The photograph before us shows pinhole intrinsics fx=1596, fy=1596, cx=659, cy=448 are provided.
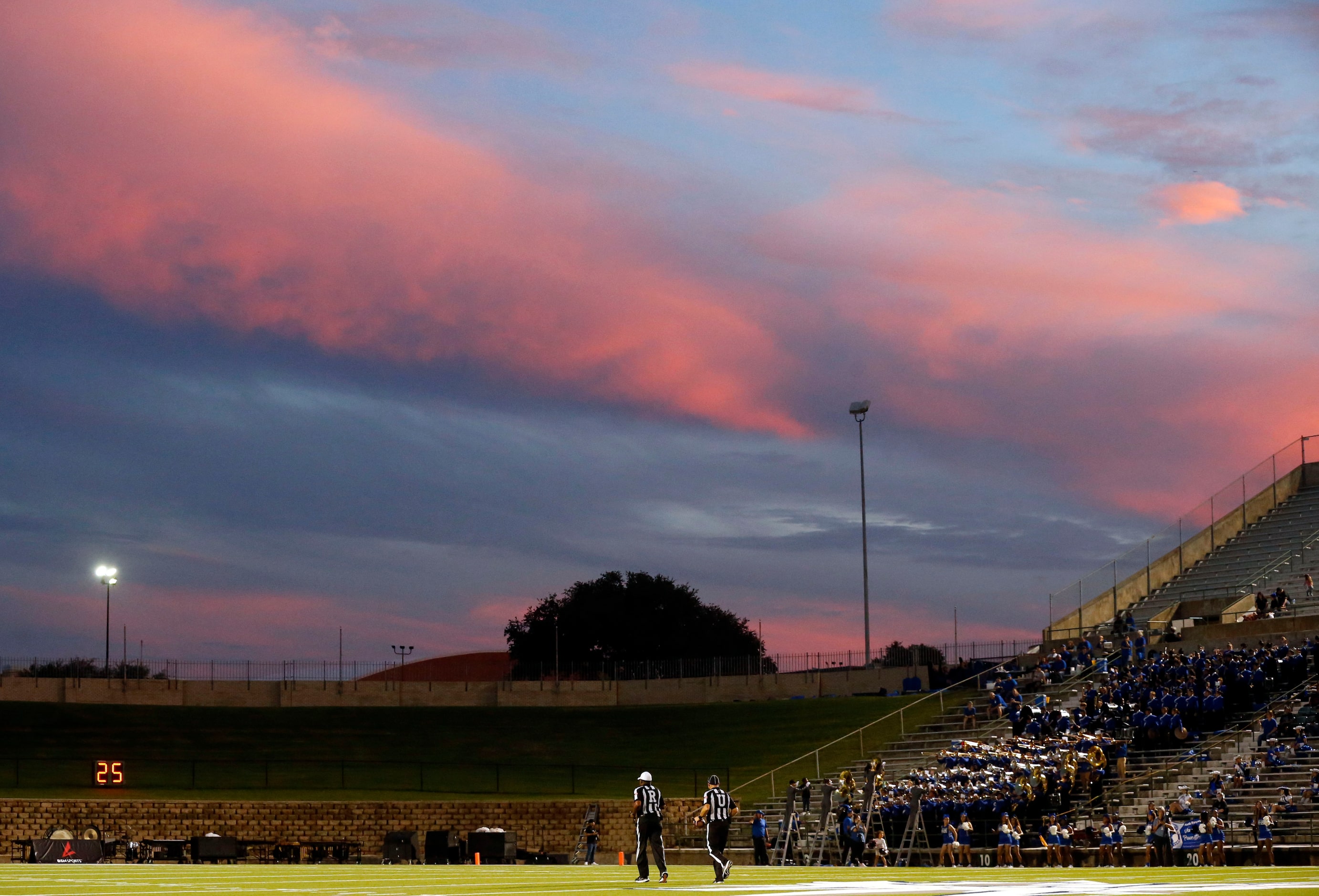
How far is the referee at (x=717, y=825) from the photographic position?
22.8 meters

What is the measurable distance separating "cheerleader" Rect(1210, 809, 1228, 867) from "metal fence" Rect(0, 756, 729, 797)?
19323mm

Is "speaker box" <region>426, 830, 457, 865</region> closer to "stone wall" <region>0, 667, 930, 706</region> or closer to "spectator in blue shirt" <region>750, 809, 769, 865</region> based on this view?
"spectator in blue shirt" <region>750, 809, 769, 865</region>

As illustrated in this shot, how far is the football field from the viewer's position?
17156 millimetres

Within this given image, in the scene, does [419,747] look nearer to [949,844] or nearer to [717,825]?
[949,844]

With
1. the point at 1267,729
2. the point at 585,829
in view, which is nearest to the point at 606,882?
the point at 585,829

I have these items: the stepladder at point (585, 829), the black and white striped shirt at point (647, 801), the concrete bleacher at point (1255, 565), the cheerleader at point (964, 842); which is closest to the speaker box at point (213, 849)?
the stepladder at point (585, 829)

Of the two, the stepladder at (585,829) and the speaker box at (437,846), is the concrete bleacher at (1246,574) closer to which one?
→ the stepladder at (585,829)

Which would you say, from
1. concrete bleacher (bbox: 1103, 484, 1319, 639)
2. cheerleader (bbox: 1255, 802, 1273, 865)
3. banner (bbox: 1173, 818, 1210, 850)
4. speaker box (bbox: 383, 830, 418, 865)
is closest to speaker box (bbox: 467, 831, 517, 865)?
speaker box (bbox: 383, 830, 418, 865)

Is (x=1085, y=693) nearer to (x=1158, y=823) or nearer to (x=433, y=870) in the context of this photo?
(x=1158, y=823)

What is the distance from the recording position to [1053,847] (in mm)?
34656

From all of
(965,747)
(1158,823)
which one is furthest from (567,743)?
(1158,823)

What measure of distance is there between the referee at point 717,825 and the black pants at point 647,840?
0.90m

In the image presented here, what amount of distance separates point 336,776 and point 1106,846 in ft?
95.1

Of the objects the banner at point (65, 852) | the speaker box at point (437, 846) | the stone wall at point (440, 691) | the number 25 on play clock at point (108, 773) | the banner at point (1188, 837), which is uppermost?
the stone wall at point (440, 691)
